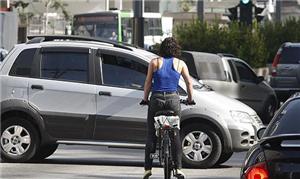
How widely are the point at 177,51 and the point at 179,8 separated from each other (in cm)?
8623

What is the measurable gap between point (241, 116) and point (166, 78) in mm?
2755

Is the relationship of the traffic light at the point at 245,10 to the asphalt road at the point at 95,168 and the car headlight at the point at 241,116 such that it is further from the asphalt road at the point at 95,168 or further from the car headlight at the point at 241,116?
the car headlight at the point at 241,116

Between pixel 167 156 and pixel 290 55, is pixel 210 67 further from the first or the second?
pixel 167 156

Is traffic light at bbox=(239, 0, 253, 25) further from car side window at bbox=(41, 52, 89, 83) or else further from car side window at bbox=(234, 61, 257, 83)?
car side window at bbox=(41, 52, 89, 83)

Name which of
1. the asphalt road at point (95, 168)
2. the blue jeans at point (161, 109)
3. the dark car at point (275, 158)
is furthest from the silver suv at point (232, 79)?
the dark car at point (275, 158)

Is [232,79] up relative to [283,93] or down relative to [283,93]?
up

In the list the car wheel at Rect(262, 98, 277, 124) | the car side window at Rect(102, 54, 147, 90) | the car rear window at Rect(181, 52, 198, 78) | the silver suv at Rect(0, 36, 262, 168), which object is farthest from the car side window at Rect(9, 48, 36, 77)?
the car wheel at Rect(262, 98, 277, 124)

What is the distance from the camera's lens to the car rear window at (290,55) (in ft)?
81.1

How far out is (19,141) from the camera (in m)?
12.5

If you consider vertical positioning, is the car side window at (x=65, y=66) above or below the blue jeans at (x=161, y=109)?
above

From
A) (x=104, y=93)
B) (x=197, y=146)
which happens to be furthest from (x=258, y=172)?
(x=104, y=93)

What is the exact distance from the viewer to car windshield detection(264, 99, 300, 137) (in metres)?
6.75

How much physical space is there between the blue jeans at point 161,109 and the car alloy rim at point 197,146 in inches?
90.4

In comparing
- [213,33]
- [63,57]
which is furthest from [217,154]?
[213,33]
